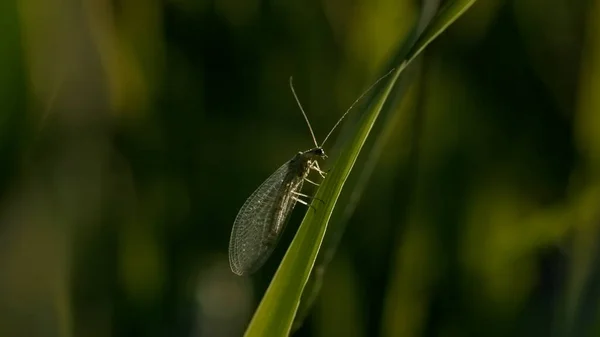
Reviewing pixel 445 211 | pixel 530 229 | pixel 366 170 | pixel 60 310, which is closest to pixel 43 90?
pixel 60 310

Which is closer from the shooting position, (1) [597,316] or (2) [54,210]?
(1) [597,316]

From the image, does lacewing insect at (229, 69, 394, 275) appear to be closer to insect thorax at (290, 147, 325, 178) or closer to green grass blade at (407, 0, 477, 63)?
insect thorax at (290, 147, 325, 178)

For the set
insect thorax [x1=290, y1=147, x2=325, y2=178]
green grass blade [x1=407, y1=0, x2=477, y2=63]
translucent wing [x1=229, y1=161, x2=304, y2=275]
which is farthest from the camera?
insect thorax [x1=290, y1=147, x2=325, y2=178]

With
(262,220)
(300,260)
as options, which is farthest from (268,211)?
(300,260)

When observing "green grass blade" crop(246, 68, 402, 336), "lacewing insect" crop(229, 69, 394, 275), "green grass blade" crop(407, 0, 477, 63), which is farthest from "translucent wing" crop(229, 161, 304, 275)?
"green grass blade" crop(407, 0, 477, 63)

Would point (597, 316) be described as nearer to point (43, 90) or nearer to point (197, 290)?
point (197, 290)

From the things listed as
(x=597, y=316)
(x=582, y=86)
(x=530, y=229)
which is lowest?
(x=597, y=316)

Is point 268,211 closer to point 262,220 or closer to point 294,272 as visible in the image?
point 262,220

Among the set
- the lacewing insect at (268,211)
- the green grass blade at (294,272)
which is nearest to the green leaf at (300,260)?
the green grass blade at (294,272)
